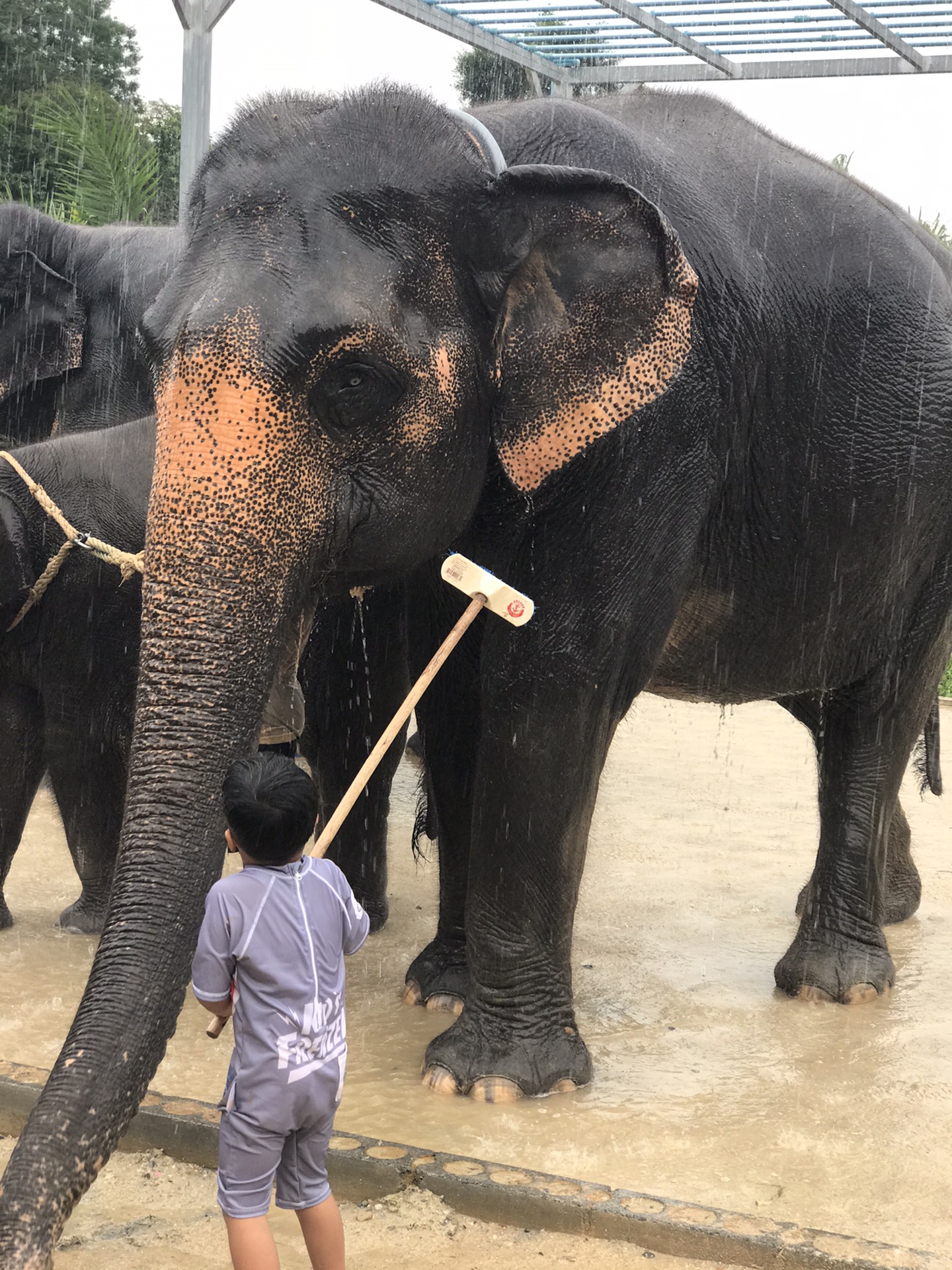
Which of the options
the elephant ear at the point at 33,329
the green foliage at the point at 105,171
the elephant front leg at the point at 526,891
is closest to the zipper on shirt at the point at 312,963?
the elephant front leg at the point at 526,891

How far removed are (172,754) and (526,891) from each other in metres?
1.22

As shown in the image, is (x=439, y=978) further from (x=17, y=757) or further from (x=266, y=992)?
(x=266, y=992)

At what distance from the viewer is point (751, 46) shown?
9.06 metres

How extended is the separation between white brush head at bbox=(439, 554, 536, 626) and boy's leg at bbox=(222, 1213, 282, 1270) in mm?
1338

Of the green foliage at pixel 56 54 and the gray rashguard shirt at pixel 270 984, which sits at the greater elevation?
the gray rashguard shirt at pixel 270 984

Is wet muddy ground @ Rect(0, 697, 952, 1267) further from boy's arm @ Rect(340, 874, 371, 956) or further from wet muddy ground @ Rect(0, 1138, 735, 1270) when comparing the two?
boy's arm @ Rect(340, 874, 371, 956)

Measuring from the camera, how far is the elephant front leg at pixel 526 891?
369 centimetres

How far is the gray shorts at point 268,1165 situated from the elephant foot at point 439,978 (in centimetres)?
178

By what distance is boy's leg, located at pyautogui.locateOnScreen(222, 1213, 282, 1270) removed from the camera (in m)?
2.45

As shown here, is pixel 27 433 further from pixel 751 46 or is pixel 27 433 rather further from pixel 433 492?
pixel 751 46

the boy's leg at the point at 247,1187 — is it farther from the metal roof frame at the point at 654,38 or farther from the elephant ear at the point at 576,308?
the metal roof frame at the point at 654,38

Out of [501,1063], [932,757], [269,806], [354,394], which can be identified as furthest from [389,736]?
[932,757]

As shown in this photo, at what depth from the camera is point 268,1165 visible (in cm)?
247

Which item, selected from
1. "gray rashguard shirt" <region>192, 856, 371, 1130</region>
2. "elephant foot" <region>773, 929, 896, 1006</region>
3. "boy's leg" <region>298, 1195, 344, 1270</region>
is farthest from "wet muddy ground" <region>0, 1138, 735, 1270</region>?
"elephant foot" <region>773, 929, 896, 1006</region>
